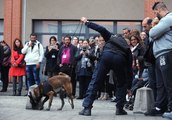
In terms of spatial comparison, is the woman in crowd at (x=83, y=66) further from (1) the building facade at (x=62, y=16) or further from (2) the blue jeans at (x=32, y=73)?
(1) the building facade at (x=62, y=16)

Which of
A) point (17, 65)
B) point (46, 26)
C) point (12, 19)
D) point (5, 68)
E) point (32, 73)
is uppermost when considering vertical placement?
point (12, 19)

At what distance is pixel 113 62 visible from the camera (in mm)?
10352

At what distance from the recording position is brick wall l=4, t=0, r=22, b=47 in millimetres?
24594

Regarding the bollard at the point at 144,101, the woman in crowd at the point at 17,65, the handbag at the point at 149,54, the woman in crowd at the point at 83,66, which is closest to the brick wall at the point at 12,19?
the woman in crowd at the point at 17,65

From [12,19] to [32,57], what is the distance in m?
7.58

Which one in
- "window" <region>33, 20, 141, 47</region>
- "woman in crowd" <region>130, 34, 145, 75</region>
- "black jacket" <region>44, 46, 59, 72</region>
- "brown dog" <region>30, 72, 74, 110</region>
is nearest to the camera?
"brown dog" <region>30, 72, 74, 110</region>

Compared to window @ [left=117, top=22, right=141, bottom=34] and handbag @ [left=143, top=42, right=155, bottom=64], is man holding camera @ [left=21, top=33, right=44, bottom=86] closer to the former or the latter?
handbag @ [left=143, top=42, right=155, bottom=64]

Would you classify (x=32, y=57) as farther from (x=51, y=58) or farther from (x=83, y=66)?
(x=83, y=66)

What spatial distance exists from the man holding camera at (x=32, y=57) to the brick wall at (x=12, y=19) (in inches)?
276

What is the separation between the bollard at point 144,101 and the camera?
10750 mm

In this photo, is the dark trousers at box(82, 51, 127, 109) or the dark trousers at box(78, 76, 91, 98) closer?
the dark trousers at box(82, 51, 127, 109)

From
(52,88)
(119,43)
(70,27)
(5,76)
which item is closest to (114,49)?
(119,43)

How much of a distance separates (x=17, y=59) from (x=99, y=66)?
314 inches

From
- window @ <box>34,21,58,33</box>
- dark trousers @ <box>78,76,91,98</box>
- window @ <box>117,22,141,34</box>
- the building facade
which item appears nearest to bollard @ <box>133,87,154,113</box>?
dark trousers @ <box>78,76,91,98</box>
